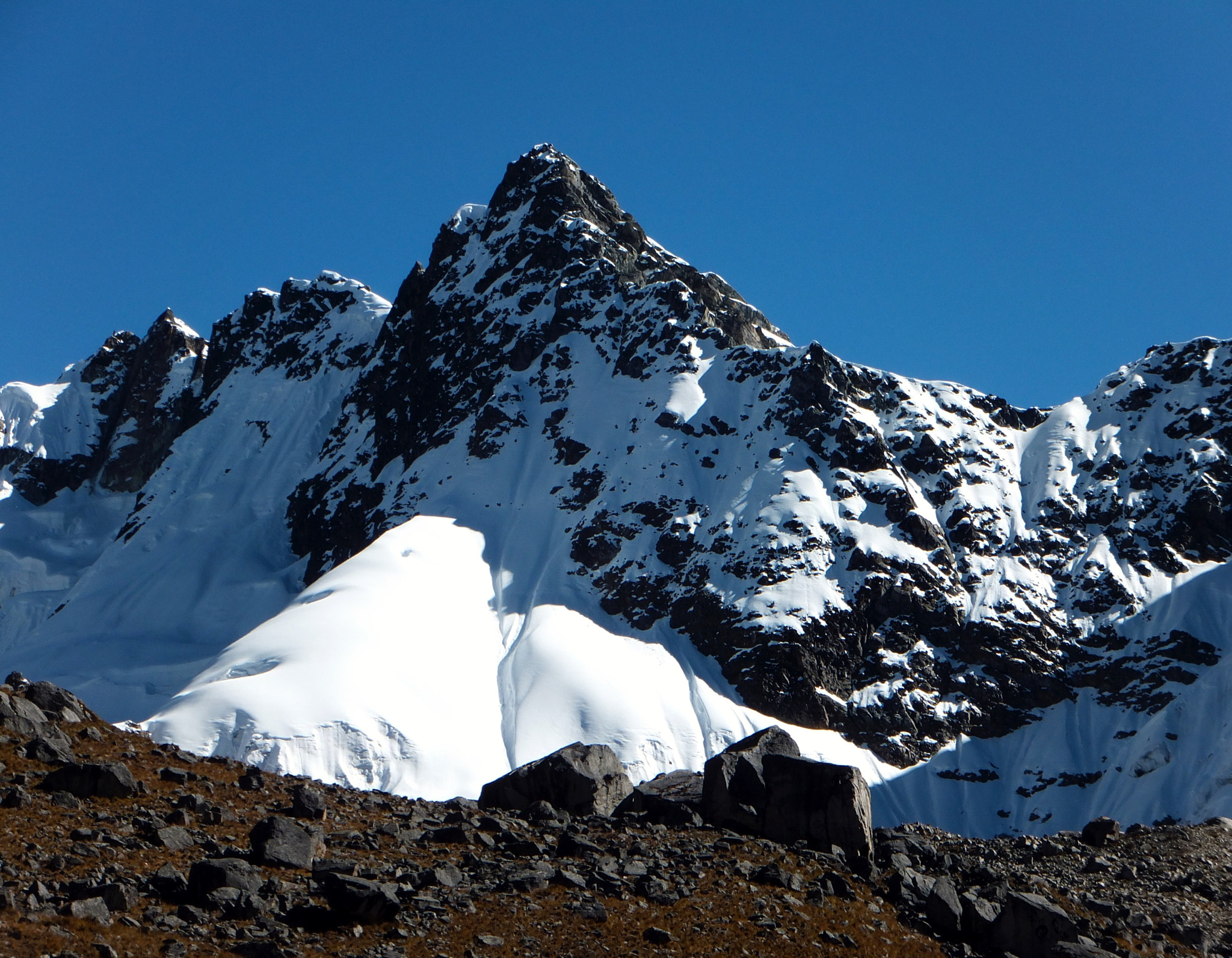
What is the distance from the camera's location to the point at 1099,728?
6230 inches

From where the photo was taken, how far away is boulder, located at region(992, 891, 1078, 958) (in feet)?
90.4

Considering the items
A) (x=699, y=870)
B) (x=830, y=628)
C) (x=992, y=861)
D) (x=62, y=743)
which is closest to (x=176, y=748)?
(x=62, y=743)

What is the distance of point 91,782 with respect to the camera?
29000 millimetres

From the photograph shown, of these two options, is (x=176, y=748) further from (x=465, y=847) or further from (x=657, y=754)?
(x=657, y=754)

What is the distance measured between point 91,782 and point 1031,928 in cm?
2236

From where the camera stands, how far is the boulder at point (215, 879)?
2336 centimetres

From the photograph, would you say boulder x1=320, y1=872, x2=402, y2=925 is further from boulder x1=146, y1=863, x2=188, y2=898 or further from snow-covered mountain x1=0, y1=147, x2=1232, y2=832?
snow-covered mountain x1=0, y1=147, x2=1232, y2=832

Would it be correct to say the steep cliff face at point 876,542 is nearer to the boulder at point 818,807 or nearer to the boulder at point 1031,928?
the boulder at point 818,807

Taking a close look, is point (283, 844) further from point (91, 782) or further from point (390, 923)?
point (91, 782)

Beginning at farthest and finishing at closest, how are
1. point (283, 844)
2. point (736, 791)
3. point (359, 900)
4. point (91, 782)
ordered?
point (736, 791) → point (91, 782) → point (283, 844) → point (359, 900)

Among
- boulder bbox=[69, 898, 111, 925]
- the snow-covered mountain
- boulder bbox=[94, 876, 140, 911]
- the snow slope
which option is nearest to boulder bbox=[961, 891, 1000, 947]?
boulder bbox=[94, 876, 140, 911]

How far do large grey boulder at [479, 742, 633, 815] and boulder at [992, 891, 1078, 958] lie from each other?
12.9m

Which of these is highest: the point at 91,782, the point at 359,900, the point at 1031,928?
the point at 91,782

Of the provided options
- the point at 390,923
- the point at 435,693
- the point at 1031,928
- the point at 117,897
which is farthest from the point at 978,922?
the point at 435,693
